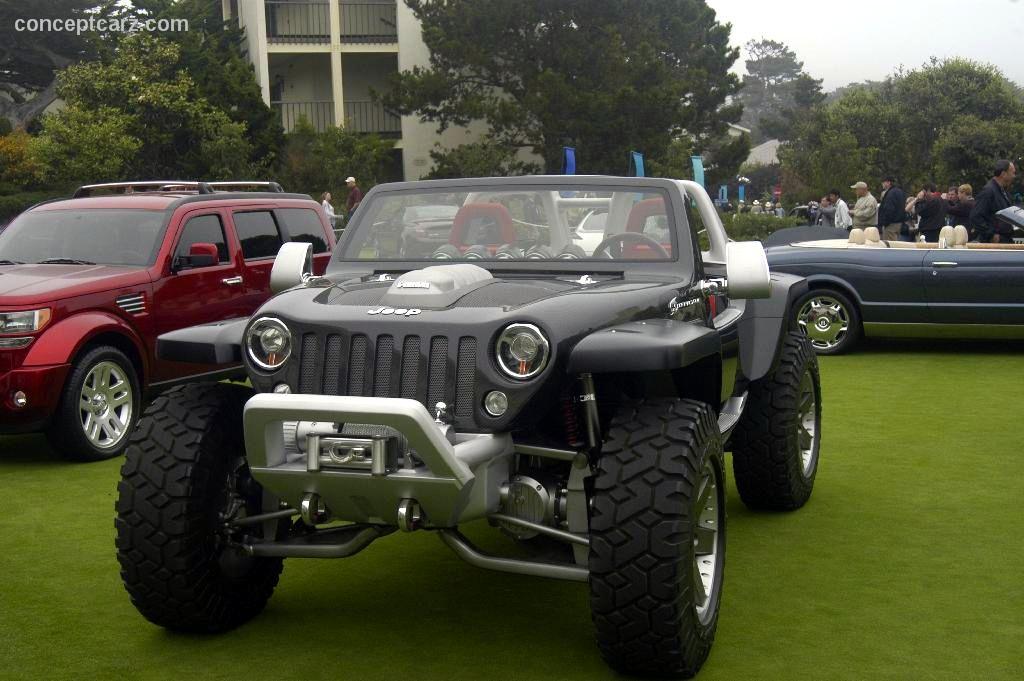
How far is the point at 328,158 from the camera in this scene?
1474 inches

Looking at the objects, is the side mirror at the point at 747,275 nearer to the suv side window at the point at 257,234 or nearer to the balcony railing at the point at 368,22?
the suv side window at the point at 257,234

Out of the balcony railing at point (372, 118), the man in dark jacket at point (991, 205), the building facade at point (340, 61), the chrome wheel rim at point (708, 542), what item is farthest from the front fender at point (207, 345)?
the balcony railing at point (372, 118)

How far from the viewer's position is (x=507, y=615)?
17.7ft

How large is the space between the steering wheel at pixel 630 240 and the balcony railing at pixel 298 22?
3823 centimetres

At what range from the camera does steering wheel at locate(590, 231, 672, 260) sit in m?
5.78

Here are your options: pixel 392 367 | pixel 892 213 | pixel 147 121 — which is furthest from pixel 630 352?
pixel 147 121

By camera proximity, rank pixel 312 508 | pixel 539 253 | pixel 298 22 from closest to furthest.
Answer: pixel 312 508, pixel 539 253, pixel 298 22

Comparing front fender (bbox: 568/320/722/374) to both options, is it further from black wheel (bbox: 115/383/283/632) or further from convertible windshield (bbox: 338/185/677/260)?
black wheel (bbox: 115/383/283/632)

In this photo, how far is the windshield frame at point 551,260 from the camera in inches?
225

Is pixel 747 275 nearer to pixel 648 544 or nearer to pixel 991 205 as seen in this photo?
pixel 648 544

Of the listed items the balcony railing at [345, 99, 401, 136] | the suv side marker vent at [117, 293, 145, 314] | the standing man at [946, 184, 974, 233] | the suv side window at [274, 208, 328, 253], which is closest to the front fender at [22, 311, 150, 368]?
the suv side marker vent at [117, 293, 145, 314]

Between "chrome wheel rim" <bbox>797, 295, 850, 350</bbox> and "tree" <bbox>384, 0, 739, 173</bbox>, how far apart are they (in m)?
27.1

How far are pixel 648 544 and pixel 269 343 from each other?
163 centimetres

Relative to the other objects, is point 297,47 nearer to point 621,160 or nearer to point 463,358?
point 621,160
